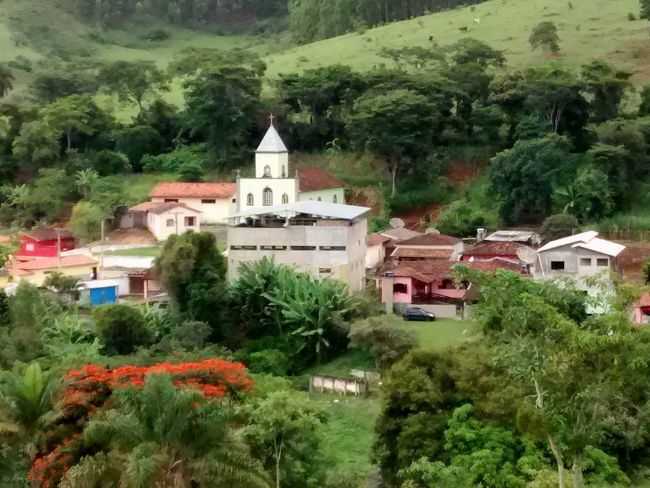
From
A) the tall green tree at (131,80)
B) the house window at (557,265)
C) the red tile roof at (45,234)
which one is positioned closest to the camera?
the house window at (557,265)

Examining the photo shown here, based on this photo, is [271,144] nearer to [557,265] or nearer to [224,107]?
[224,107]

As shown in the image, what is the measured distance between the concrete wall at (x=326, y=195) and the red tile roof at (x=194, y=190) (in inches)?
103

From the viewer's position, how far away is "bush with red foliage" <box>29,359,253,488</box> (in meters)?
17.2

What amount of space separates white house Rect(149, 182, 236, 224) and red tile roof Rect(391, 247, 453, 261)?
774 centimetres

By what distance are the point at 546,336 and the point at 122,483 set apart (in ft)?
16.0

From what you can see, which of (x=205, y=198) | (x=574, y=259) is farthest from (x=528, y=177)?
(x=205, y=198)

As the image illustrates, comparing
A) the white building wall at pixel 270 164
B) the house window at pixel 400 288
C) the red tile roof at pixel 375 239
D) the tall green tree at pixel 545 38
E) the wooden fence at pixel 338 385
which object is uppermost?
the tall green tree at pixel 545 38

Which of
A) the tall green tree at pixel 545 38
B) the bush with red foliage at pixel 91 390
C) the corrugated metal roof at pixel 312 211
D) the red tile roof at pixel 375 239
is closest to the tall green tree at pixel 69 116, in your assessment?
the red tile roof at pixel 375 239

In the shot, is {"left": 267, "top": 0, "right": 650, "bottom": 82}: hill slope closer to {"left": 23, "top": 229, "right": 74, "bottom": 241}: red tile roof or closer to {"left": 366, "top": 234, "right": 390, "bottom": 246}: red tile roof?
{"left": 366, "top": 234, "right": 390, "bottom": 246}: red tile roof

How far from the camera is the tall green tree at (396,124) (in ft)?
131

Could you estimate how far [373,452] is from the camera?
21875 millimetres

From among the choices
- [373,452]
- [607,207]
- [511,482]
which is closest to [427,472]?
[511,482]

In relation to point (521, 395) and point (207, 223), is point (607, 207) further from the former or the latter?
point (521, 395)

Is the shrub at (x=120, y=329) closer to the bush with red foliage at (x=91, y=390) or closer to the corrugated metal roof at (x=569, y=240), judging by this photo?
the bush with red foliage at (x=91, y=390)
